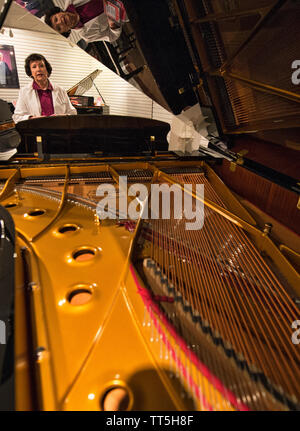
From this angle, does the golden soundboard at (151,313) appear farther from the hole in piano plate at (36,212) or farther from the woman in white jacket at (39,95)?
the woman in white jacket at (39,95)

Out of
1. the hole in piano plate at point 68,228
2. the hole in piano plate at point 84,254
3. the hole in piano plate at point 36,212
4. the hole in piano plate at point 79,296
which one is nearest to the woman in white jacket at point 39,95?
the hole in piano plate at point 36,212

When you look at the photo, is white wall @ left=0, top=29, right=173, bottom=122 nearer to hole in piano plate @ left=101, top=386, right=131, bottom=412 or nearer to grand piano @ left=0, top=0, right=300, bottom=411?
grand piano @ left=0, top=0, right=300, bottom=411

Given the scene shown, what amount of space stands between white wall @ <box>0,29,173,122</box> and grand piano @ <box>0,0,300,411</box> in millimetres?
7787

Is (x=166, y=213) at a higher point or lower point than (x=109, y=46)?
lower

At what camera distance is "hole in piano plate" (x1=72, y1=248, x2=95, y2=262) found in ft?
5.30

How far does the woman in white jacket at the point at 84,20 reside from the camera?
2332 millimetres

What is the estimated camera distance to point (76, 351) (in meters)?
1.01

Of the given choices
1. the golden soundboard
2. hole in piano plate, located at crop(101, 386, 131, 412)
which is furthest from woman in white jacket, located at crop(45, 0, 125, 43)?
hole in piano plate, located at crop(101, 386, 131, 412)

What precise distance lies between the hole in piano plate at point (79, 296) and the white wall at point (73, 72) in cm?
954

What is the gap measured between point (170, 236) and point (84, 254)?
654 millimetres

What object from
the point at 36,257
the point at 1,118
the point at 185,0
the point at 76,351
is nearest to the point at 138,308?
the point at 76,351

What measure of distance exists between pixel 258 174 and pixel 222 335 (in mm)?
1461

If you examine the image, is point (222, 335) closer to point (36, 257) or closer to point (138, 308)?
point (138, 308)

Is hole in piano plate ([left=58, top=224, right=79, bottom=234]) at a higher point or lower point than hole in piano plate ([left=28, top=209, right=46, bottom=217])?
lower
